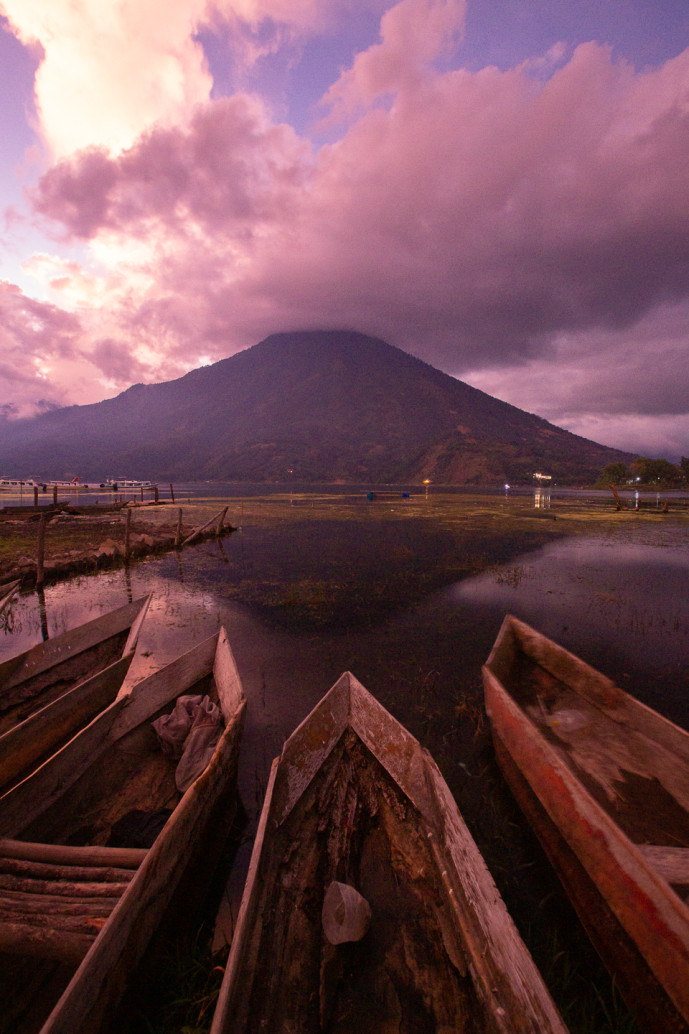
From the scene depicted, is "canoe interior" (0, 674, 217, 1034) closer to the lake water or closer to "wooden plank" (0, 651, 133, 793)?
"wooden plank" (0, 651, 133, 793)

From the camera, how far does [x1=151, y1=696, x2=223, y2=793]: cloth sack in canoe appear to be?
4.48 meters

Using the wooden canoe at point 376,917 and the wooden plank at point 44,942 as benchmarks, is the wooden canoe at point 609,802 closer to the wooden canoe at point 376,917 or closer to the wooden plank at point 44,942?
the wooden canoe at point 376,917

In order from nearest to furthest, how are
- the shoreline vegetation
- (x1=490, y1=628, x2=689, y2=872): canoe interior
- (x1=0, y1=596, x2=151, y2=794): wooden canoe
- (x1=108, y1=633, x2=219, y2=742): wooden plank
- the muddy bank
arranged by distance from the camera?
(x1=490, y1=628, x2=689, y2=872): canoe interior, (x1=0, y1=596, x2=151, y2=794): wooden canoe, (x1=108, y1=633, x2=219, y2=742): wooden plank, the shoreline vegetation, the muddy bank

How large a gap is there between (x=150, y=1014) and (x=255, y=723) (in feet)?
12.4

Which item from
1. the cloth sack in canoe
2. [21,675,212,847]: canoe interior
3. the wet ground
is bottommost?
the wet ground

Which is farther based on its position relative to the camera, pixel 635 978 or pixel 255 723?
pixel 255 723

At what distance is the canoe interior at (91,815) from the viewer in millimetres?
2455

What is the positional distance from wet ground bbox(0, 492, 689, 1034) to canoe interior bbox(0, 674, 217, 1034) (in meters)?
1.18

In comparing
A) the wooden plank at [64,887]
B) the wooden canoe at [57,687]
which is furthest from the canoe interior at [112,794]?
the wooden canoe at [57,687]

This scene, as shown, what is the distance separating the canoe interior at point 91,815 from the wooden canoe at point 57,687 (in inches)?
32.9

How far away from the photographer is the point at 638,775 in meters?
4.37

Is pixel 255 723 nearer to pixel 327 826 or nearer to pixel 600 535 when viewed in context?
pixel 327 826

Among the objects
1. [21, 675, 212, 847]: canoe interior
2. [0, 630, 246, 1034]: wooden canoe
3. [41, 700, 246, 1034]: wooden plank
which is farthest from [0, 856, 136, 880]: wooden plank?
[21, 675, 212, 847]: canoe interior

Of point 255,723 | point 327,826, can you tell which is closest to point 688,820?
point 327,826
